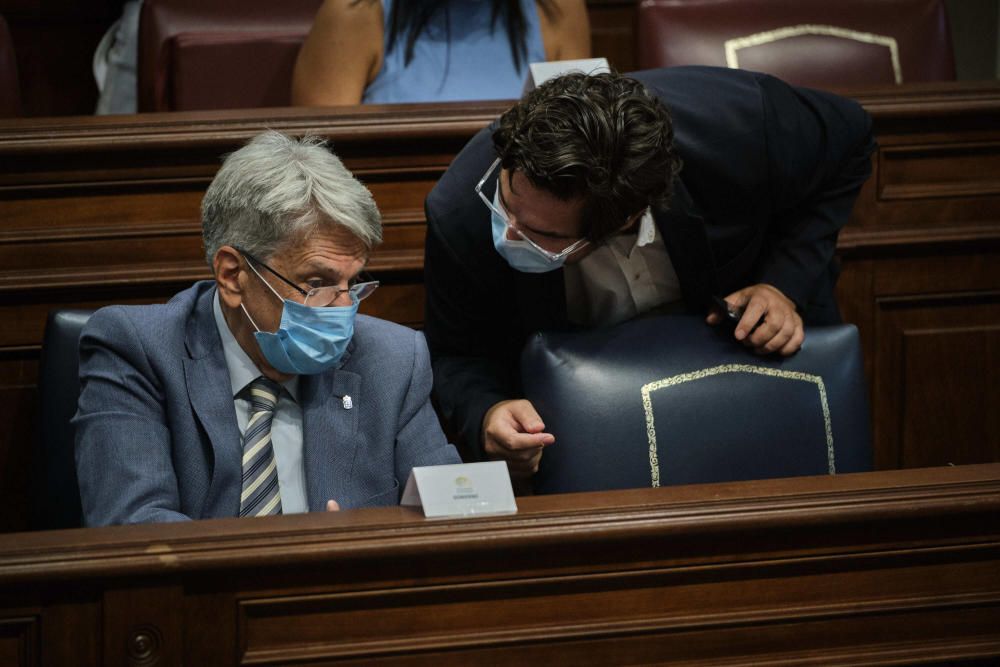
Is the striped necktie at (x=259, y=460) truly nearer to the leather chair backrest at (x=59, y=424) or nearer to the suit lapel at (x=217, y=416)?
the suit lapel at (x=217, y=416)

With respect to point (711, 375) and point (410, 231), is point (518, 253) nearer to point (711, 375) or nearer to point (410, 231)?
point (711, 375)

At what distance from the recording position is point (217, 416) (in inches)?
58.8

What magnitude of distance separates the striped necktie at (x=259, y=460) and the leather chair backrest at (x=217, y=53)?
39.9 inches

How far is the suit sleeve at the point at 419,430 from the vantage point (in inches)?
62.6

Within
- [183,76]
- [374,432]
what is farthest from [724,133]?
[183,76]

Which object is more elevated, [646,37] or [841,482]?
[646,37]

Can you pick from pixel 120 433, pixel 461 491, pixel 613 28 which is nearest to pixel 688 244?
pixel 461 491

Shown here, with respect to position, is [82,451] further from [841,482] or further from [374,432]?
[841,482]

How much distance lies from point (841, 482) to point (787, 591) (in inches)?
4.9

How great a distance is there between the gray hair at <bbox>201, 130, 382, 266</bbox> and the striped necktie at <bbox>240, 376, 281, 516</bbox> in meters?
0.18

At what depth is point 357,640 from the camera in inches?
45.1

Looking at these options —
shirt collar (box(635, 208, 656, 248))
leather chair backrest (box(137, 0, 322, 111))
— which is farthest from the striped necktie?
leather chair backrest (box(137, 0, 322, 111))

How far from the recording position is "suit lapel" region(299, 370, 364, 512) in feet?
4.99

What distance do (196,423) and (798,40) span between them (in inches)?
61.7
